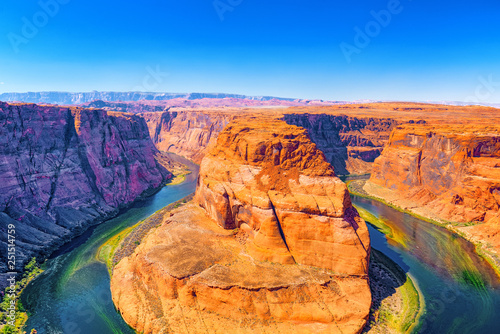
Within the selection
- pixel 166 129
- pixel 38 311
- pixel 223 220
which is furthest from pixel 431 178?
pixel 166 129

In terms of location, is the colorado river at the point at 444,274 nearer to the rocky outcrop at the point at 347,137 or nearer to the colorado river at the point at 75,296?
the colorado river at the point at 75,296

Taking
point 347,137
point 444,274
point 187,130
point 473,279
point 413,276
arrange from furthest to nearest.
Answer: point 187,130 < point 347,137 < point 444,274 < point 413,276 < point 473,279

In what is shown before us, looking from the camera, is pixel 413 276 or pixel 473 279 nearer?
pixel 473 279

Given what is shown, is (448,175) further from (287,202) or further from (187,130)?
(187,130)

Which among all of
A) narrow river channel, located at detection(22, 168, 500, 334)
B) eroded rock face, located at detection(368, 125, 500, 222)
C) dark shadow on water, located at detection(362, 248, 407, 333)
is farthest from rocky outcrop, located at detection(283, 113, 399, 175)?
dark shadow on water, located at detection(362, 248, 407, 333)

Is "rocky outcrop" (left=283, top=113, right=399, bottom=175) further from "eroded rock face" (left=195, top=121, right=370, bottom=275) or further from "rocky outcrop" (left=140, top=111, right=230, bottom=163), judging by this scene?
"eroded rock face" (left=195, top=121, right=370, bottom=275)

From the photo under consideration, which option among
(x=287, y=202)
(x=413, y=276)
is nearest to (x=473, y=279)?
(x=413, y=276)

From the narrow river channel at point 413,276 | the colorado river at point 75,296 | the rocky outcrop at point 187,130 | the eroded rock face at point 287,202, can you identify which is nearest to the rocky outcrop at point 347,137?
the rocky outcrop at point 187,130
